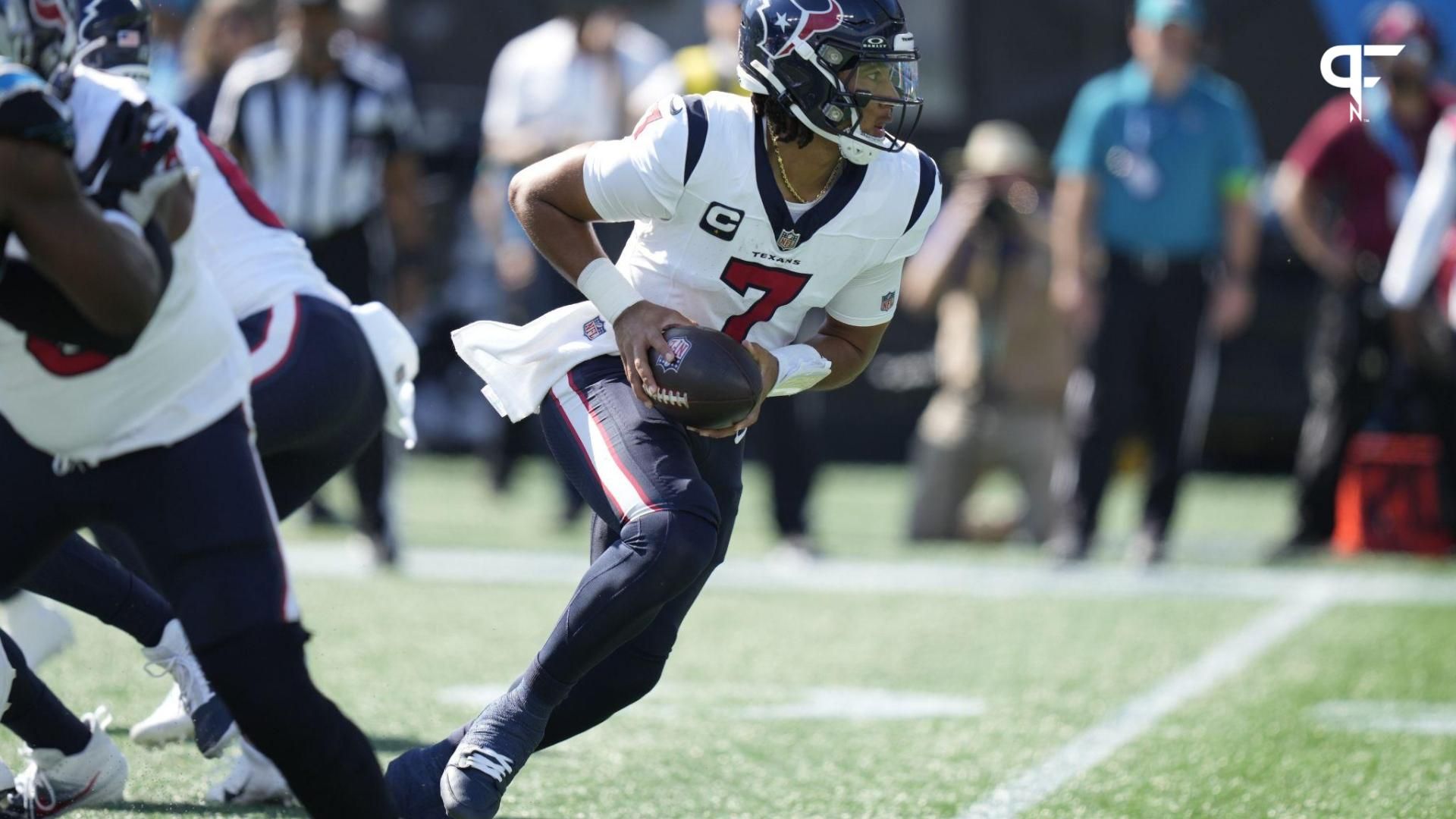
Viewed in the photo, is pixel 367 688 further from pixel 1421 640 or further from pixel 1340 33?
pixel 1340 33

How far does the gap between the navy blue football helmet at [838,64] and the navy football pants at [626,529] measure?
24.9 inches

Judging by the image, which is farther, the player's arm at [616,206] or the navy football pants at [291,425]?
the navy football pants at [291,425]

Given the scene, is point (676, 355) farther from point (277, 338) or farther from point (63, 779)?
point (63, 779)

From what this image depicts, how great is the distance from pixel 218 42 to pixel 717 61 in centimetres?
216

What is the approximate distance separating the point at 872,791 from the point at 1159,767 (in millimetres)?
779

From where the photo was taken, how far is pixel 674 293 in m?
3.82

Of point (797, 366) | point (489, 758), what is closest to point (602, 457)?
point (797, 366)

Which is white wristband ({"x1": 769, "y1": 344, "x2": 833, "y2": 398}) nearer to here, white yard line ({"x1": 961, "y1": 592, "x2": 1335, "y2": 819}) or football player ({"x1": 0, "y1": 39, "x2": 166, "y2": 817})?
white yard line ({"x1": 961, "y1": 592, "x2": 1335, "y2": 819})

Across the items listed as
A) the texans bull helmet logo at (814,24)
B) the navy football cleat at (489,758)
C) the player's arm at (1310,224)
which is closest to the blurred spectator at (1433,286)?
the player's arm at (1310,224)

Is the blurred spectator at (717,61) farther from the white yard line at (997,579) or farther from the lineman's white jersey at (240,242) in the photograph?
the lineman's white jersey at (240,242)

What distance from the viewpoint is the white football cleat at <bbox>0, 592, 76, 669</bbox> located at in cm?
451

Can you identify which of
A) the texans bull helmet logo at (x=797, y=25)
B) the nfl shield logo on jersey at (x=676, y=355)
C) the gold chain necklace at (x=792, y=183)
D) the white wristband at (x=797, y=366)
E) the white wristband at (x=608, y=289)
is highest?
the texans bull helmet logo at (x=797, y=25)

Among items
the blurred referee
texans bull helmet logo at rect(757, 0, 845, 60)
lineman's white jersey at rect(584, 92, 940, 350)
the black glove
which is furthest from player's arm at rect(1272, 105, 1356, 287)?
the black glove

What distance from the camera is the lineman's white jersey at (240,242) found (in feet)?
13.0
